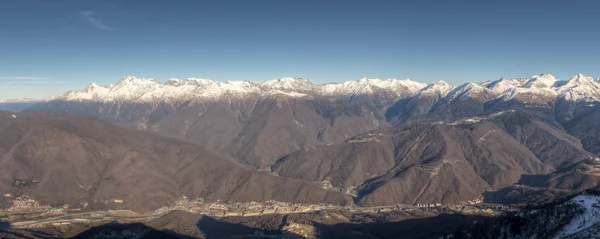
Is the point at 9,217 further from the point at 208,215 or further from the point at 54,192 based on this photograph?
the point at 208,215

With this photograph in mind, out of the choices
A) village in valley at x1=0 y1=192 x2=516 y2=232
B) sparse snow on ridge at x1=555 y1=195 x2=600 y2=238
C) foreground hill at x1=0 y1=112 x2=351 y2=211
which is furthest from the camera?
foreground hill at x1=0 y1=112 x2=351 y2=211

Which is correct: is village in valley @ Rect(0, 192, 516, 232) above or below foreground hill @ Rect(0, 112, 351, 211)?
below

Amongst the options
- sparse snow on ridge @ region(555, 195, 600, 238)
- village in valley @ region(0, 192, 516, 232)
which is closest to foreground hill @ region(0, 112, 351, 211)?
village in valley @ region(0, 192, 516, 232)

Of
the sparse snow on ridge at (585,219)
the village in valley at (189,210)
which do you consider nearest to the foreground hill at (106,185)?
the village in valley at (189,210)

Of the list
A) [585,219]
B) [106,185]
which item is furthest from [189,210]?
[585,219]

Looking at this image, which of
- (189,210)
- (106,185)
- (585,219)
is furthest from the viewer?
(106,185)

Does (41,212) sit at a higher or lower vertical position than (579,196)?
lower

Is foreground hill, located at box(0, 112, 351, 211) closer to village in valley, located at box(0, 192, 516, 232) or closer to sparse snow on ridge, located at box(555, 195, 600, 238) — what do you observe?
village in valley, located at box(0, 192, 516, 232)

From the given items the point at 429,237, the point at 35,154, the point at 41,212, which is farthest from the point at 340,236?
the point at 35,154

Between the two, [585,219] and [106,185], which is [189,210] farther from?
[585,219]

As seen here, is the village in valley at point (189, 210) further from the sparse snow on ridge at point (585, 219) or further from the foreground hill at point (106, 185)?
the sparse snow on ridge at point (585, 219)

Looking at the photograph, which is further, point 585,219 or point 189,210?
point 189,210
